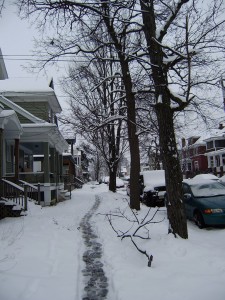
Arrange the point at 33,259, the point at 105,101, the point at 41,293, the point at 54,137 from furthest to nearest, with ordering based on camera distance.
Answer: the point at 105,101 → the point at 54,137 → the point at 33,259 → the point at 41,293

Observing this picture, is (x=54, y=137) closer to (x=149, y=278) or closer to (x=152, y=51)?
(x=152, y=51)

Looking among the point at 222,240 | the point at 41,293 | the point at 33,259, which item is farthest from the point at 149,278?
the point at 222,240

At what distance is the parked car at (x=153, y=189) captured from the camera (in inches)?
752

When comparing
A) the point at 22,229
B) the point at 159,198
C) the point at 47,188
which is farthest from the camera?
the point at 47,188

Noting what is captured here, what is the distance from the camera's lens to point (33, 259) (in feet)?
24.3

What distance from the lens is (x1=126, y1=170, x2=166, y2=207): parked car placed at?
19109 millimetres

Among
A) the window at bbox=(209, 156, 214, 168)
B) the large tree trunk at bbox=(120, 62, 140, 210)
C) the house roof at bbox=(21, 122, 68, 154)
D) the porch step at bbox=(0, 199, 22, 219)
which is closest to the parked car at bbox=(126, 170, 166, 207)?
the large tree trunk at bbox=(120, 62, 140, 210)

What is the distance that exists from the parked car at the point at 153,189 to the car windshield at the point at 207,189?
5730mm

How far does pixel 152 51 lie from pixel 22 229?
20.7ft

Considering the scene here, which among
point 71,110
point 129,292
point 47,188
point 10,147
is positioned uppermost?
point 71,110

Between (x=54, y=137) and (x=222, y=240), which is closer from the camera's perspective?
(x=222, y=240)

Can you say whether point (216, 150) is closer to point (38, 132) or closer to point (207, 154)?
point (207, 154)

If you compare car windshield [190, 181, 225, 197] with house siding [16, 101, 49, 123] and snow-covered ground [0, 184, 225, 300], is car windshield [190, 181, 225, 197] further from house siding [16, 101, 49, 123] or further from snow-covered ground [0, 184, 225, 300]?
house siding [16, 101, 49, 123]

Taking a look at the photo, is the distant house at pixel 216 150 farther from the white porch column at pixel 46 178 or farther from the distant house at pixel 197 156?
the white porch column at pixel 46 178
